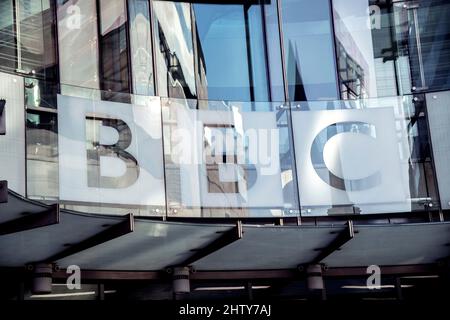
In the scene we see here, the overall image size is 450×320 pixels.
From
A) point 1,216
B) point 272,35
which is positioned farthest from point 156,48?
point 1,216

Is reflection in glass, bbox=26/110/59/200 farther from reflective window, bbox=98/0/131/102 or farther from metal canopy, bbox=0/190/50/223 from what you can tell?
metal canopy, bbox=0/190/50/223

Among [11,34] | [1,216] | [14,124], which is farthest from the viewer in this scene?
[11,34]

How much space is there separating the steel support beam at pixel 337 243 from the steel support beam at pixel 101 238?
2.87m

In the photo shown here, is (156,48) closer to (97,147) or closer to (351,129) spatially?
(97,147)

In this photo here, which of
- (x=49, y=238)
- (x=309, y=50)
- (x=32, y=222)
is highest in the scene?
(x=309, y=50)

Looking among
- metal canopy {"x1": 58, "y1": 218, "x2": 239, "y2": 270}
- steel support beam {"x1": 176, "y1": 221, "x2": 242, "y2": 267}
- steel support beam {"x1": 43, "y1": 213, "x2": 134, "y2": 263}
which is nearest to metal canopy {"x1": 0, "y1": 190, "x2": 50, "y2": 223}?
steel support beam {"x1": 43, "y1": 213, "x2": 134, "y2": 263}

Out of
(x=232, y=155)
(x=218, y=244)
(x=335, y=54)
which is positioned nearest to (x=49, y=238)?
(x=218, y=244)

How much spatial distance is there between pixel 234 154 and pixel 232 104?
0.86 meters

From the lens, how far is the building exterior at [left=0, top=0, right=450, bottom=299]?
1130cm

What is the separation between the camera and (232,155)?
12.3 metres

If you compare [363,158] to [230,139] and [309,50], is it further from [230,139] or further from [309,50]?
[309,50]

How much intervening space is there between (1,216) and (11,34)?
13.1 ft

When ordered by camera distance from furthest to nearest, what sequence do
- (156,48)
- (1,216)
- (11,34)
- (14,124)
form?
(156,48), (11,34), (14,124), (1,216)

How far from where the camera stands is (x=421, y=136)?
12.8 m
